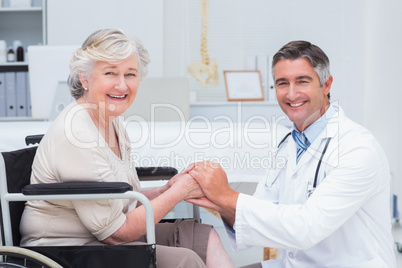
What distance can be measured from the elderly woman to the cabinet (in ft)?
8.41

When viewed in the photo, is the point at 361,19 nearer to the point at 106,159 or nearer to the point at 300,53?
the point at 300,53

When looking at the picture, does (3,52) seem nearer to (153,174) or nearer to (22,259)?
(153,174)

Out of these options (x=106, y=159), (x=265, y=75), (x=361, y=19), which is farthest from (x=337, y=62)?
(x=106, y=159)

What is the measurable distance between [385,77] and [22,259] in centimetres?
352

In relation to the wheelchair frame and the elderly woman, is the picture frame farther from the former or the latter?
the wheelchair frame

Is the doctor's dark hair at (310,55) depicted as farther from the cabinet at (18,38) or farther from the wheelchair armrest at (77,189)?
the cabinet at (18,38)

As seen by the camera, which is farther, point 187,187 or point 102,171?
point 187,187

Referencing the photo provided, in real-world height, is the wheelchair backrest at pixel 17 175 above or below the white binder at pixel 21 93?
below


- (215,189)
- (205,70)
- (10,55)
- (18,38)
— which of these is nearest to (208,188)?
(215,189)

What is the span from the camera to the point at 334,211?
125cm

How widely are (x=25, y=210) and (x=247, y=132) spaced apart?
48.4 inches

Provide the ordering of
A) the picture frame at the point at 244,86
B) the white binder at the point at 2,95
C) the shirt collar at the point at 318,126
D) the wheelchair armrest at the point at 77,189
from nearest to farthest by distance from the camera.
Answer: the wheelchair armrest at the point at 77,189 < the shirt collar at the point at 318,126 < the white binder at the point at 2,95 < the picture frame at the point at 244,86

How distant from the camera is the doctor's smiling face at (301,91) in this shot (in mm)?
1424

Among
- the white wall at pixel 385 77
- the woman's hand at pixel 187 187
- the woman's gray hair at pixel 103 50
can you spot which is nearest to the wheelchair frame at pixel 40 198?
the woman's hand at pixel 187 187
